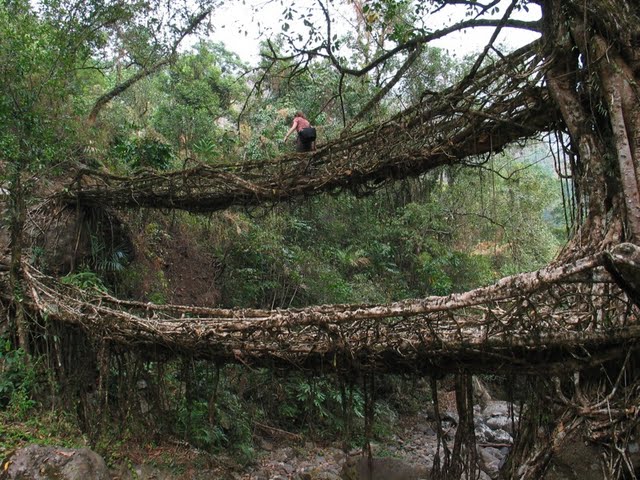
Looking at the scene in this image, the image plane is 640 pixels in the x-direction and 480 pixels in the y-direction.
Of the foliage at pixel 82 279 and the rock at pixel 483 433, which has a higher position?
the foliage at pixel 82 279

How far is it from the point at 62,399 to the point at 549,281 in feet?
13.4

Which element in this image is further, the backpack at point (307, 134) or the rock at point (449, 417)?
the rock at point (449, 417)

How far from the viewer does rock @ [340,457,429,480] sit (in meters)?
5.23

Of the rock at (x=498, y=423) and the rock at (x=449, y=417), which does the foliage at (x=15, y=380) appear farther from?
the rock at (x=498, y=423)

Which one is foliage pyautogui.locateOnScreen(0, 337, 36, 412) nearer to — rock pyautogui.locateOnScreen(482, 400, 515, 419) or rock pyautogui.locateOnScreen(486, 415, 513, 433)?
rock pyautogui.locateOnScreen(486, 415, 513, 433)

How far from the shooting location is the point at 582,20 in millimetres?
2977

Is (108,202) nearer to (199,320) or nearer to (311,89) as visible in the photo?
(199,320)

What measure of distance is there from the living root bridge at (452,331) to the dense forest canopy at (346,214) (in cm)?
1

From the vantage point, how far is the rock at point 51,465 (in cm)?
327

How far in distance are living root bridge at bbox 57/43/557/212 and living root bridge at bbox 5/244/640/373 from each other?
1344 mm

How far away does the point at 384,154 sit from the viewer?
165 inches

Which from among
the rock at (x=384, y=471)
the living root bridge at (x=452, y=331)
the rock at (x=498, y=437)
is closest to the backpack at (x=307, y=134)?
the living root bridge at (x=452, y=331)

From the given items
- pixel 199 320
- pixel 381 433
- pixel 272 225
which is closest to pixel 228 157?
pixel 272 225

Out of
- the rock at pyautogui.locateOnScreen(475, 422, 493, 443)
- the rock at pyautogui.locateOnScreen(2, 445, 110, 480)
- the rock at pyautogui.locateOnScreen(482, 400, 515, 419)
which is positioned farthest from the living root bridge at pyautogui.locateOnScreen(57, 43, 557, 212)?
the rock at pyautogui.locateOnScreen(482, 400, 515, 419)
